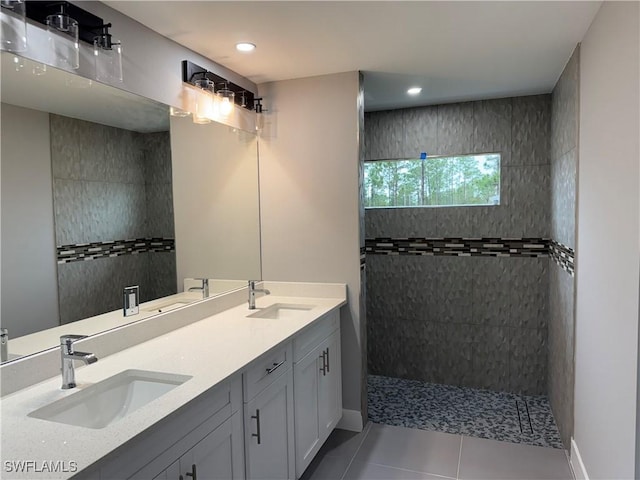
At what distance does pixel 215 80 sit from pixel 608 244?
2241 millimetres

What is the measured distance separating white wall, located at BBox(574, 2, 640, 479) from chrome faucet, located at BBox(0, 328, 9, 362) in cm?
225

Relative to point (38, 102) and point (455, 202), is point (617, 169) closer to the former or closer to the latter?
point (455, 202)

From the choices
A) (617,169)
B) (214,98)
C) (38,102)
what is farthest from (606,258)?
(38,102)

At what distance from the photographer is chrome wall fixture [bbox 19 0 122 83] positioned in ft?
5.37

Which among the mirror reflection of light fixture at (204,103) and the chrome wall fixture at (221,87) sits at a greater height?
the chrome wall fixture at (221,87)

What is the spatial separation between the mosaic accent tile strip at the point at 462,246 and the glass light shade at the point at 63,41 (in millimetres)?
2864

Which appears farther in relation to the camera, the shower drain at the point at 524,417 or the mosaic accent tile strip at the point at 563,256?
the shower drain at the point at 524,417

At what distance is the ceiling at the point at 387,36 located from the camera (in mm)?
1971

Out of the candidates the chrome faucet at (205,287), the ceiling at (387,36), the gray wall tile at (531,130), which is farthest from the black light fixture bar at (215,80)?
the gray wall tile at (531,130)

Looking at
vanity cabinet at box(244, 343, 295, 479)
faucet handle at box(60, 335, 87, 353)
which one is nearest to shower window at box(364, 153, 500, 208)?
vanity cabinet at box(244, 343, 295, 479)

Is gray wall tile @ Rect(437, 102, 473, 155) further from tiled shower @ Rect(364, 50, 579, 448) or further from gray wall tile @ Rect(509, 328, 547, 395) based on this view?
gray wall tile @ Rect(509, 328, 547, 395)

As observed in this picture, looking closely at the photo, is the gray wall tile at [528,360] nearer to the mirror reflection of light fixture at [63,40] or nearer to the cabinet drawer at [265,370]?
the cabinet drawer at [265,370]

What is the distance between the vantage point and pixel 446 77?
3041 mm

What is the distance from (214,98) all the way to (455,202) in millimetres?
2246
